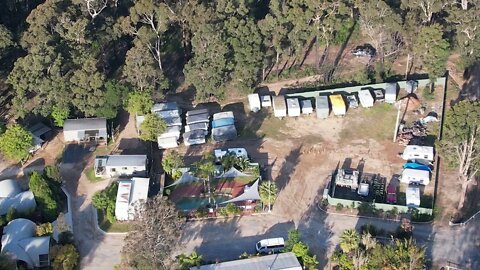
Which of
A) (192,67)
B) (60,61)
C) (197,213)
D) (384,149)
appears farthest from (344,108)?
(60,61)

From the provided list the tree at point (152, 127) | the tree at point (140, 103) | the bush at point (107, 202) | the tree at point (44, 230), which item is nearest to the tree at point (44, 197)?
the tree at point (44, 230)

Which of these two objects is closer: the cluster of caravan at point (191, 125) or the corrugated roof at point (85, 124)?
the cluster of caravan at point (191, 125)

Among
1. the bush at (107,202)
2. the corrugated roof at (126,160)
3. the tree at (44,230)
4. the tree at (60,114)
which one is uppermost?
the tree at (60,114)

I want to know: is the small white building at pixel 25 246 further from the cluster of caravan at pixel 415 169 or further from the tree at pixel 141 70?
the cluster of caravan at pixel 415 169

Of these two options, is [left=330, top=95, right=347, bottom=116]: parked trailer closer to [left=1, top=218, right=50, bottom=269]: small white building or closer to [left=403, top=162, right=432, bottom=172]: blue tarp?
[left=403, top=162, right=432, bottom=172]: blue tarp

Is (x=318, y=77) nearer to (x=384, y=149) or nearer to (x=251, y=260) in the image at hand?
(x=384, y=149)

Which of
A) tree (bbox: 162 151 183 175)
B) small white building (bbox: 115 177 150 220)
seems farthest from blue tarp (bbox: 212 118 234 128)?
small white building (bbox: 115 177 150 220)

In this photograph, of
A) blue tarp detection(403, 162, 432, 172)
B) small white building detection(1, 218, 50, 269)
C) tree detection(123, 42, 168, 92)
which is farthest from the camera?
tree detection(123, 42, 168, 92)
